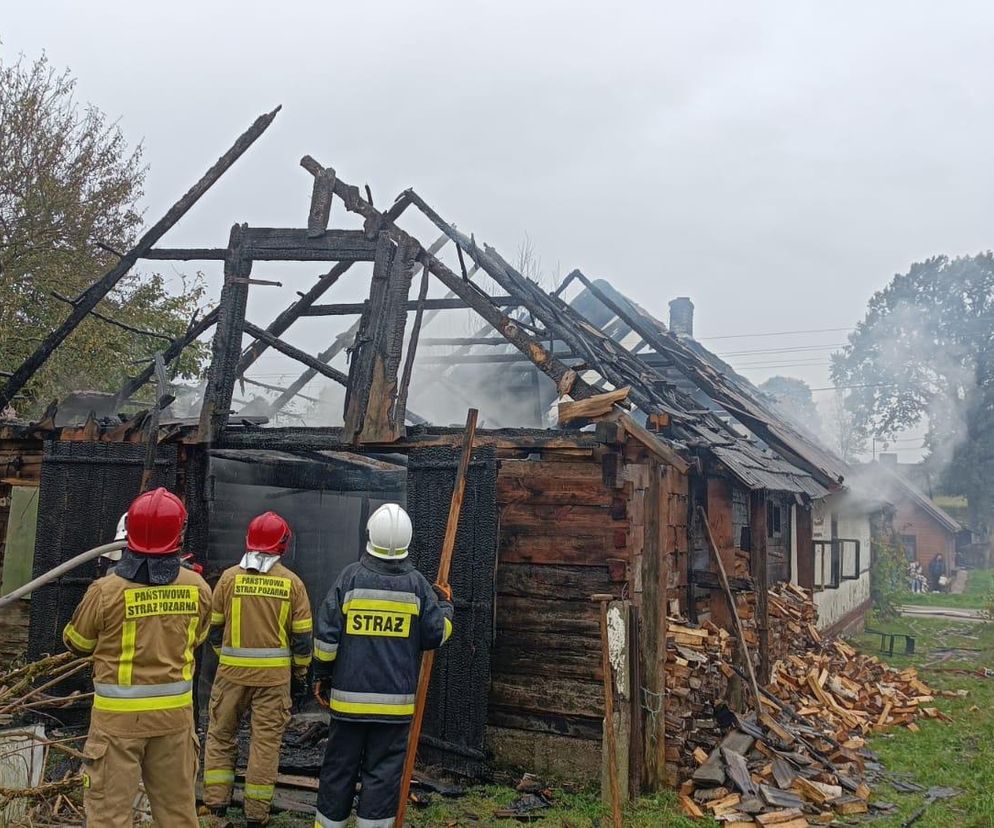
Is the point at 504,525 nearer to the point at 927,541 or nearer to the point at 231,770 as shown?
the point at 231,770

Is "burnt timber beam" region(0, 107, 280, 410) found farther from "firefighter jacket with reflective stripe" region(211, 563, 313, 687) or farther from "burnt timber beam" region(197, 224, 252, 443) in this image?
"firefighter jacket with reflective stripe" region(211, 563, 313, 687)

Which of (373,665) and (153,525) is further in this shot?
(373,665)

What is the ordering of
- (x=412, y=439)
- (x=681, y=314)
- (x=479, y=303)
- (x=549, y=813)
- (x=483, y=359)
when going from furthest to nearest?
1. (x=681, y=314)
2. (x=483, y=359)
3. (x=479, y=303)
4. (x=412, y=439)
5. (x=549, y=813)

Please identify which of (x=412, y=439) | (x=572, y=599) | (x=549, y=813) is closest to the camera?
(x=549, y=813)

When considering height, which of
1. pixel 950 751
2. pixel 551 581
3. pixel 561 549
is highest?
pixel 561 549

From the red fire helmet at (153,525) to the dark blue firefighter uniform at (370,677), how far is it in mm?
1110

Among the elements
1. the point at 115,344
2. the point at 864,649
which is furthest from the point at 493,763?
the point at 115,344

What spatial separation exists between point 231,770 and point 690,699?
12.6ft

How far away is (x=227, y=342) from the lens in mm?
8117

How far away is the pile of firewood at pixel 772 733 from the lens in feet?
21.7

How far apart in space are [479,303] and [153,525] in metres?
4.32

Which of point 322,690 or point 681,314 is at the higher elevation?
point 681,314

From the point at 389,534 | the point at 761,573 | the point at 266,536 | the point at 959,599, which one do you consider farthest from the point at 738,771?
the point at 959,599

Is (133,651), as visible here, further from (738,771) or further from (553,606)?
(738,771)
